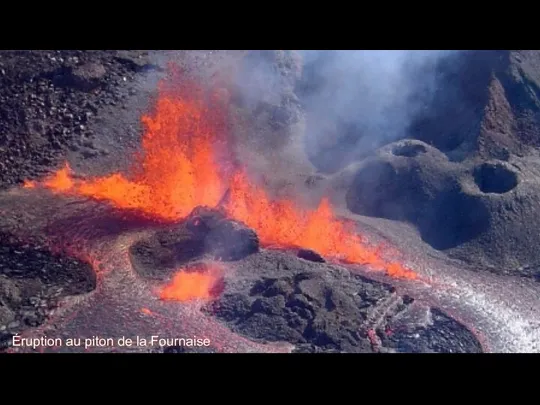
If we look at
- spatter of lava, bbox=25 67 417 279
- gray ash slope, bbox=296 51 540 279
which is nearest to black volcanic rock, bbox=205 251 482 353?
spatter of lava, bbox=25 67 417 279

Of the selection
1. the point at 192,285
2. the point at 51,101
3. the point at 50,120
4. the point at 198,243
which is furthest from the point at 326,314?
the point at 51,101

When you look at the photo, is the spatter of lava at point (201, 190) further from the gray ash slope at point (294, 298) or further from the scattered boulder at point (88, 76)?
the scattered boulder at point (88, 76)

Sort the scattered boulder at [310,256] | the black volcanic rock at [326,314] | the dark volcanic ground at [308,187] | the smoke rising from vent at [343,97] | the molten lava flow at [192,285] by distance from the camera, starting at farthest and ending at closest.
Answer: the smoke rising from vent at [343,97] → the scattered boulder at [310,256] → the molten lava flow at [192,285] → the dark volcanic ground at [308,187] → the black volcanic rock at [326,314]

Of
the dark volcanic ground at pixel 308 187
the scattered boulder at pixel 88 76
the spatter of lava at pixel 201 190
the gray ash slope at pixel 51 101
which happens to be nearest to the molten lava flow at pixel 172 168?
the spatter of lava at pixel 201 190

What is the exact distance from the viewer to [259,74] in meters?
21.3

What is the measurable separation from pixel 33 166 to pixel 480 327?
45.0ft

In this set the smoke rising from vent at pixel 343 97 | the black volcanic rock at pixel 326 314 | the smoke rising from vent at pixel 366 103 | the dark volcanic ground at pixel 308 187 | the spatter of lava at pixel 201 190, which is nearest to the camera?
the black volcanic rock at pixel 326 314

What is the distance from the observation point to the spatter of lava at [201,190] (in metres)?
15.3

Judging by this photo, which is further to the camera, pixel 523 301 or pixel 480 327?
pixel 523 301

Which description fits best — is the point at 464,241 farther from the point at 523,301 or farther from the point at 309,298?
the point at 309,298

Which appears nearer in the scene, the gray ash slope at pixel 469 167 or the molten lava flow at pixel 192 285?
the molten lava flow at pixel 192 285

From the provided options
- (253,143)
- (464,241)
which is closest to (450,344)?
(464,241)

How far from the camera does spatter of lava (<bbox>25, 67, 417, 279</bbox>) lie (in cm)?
1530

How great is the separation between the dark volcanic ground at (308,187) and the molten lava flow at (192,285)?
350 mm
